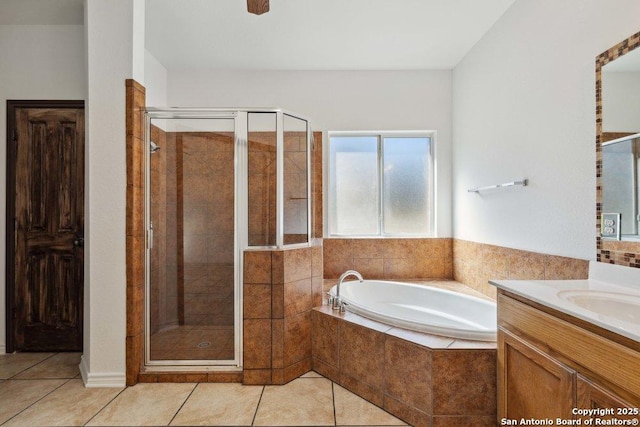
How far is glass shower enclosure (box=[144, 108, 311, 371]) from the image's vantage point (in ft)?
7.14

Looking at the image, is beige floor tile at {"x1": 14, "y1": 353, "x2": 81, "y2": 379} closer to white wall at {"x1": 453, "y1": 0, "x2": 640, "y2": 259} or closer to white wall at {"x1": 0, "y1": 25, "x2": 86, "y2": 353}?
white wall at {"x1": 0, "y1": 25, "x2": 86, "y2": 353}

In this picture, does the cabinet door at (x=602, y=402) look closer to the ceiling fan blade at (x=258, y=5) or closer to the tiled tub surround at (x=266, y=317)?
the tiled tub surround at (x=266, y=317)

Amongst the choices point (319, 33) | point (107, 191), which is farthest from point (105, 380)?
point (319, 33)

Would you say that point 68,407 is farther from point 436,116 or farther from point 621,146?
point 436,116

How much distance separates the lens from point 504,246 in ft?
8.07

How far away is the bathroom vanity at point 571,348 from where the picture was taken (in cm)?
93

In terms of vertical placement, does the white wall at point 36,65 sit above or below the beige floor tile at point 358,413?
above

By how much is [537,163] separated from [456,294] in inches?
47.6

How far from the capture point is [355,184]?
3525 mm

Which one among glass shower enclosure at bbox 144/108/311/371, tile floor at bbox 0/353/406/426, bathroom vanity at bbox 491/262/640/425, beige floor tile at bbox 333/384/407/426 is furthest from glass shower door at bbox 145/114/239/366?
bathroom vanity at bbox 491/262/640/425

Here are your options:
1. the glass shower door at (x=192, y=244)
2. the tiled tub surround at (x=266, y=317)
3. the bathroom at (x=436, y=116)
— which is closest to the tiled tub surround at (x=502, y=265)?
the bathroom at (x=436, y=116)

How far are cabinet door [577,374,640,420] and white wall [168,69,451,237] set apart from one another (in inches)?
96.4

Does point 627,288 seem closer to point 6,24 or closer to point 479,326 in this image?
point 479,326

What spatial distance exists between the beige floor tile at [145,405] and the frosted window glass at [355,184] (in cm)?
209
